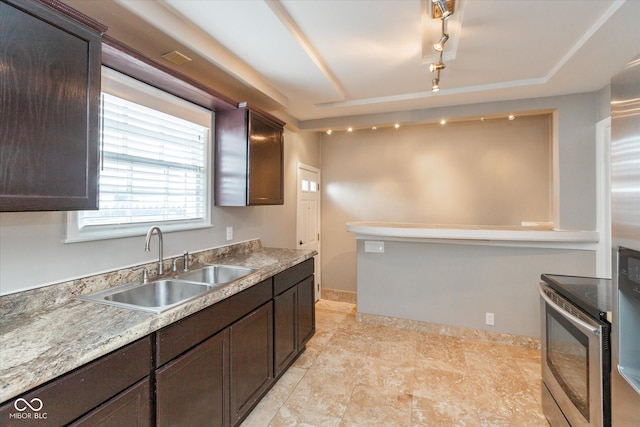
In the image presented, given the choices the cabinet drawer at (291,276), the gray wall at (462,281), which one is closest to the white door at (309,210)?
the gray wall at (462,281)

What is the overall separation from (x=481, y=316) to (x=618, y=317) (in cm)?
242

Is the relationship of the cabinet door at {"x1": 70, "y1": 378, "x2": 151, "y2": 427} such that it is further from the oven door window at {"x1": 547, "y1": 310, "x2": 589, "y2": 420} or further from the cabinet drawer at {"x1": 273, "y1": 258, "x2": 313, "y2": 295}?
the oven door window at {"x1": 547, "y1": 310, "x2": 589, "y2": 420}

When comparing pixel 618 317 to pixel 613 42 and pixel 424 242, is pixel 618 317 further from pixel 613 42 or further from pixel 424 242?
pixel 424 242

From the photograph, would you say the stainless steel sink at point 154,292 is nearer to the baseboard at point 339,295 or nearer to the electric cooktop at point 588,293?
the electric cooktop at point 588,293

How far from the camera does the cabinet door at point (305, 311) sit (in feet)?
8.75

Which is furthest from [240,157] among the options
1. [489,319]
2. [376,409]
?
[489,319]

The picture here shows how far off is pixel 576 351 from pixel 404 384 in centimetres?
133

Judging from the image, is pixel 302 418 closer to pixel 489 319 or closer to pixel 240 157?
pixel 240 157

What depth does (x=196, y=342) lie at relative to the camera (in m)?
1.47

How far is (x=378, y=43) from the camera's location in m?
Result: 2.17

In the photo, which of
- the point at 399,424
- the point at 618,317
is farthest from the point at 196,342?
the point at 618,317

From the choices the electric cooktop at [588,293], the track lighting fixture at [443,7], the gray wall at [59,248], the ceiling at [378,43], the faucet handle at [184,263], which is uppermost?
the ceiling at [378,43]

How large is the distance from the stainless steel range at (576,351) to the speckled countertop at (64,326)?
176 cm

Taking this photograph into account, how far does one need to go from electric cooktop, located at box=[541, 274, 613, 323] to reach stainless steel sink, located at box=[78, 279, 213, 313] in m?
1.92
